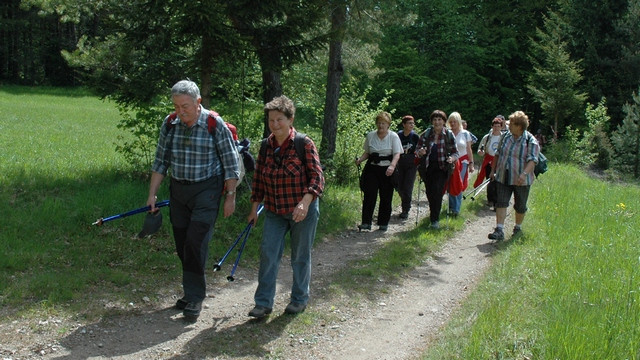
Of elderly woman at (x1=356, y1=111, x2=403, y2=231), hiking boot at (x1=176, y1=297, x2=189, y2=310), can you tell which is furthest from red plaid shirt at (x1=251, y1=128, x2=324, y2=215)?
elderly woman at (x1=356, y1=111, x2=403, y2=231)

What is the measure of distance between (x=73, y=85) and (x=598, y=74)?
35954 mm

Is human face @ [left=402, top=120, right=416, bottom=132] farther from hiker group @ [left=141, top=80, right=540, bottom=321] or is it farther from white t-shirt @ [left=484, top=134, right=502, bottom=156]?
hiker group @ [left=141, top=80, right=540, bottom=321]

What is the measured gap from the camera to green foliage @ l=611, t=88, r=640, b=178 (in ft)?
91.2

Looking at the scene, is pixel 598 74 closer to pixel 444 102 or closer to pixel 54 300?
pixel 444 102

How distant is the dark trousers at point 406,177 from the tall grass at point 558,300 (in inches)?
86.9

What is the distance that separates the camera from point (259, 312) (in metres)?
5.42

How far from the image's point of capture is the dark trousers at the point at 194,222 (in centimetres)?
534

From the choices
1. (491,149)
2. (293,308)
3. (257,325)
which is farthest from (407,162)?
(257,325)

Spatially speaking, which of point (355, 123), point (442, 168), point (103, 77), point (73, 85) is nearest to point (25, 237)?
point (103, 77)

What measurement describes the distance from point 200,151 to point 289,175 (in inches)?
32.5

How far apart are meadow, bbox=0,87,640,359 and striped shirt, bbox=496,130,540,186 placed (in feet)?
3.09

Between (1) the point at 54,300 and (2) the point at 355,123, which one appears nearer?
(1) the point at 54,300

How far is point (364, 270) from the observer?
24.1 ft

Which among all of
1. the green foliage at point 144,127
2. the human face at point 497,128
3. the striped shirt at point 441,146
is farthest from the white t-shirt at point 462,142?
the green foliage at point 144,127
